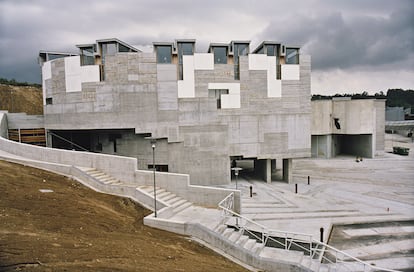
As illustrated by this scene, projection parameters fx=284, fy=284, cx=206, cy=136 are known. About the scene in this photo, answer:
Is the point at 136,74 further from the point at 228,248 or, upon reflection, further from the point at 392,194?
the point at 392,194

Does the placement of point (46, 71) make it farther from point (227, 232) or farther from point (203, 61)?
point (227, 232)

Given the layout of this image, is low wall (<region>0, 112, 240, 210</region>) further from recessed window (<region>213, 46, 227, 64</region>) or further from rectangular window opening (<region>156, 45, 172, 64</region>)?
recessed window (<region>213, 46, 227, 64</region>)

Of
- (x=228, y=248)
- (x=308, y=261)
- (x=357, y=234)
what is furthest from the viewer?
(x=357, y=234)

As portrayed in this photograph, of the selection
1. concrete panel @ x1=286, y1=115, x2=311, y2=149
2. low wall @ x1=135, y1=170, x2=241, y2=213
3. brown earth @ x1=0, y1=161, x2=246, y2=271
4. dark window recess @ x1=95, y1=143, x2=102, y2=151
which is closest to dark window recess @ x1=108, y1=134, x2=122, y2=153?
dark window recess @ x1=95, y1=143, x2=102, y2=151

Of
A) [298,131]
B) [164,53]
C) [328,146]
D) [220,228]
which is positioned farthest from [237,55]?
[328,146]

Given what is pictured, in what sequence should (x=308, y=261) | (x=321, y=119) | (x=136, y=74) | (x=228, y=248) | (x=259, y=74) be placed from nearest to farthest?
1. (x=308, y=261)
2. (x=228, y=248)
3. (x=136, y=74)
4. (x=259, y=74)
5. (x=321, y=119)

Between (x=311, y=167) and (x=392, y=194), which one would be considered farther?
(x=311, y=167)

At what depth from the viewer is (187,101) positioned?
22.7 metres

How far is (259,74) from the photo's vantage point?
2366 cm

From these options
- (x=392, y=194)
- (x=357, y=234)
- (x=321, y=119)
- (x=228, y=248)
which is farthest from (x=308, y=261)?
(x=321, y=119)

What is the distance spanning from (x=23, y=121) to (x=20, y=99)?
55942 mm

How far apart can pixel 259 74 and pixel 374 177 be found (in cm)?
1604

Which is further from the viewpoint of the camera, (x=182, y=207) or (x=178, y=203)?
(x=178, y=203)

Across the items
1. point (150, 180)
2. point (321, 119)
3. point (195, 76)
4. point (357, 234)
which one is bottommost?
point (357, 234)
